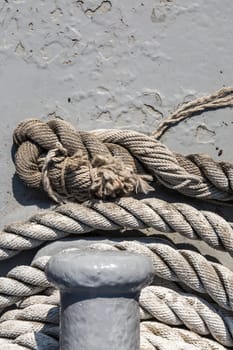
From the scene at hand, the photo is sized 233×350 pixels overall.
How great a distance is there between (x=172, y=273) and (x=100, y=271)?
27 centimetres

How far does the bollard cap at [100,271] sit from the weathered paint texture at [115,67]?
359 millimetres

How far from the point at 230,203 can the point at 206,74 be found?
0.82 feet

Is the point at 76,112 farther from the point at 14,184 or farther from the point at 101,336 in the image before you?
the point at 101,336

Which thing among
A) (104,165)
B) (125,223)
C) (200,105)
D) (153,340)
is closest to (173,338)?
(153,340)

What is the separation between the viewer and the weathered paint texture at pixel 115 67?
5.02ft

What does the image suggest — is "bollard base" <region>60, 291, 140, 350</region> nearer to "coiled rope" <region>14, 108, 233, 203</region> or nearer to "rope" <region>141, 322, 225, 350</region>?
"rope" <region>141, 322, 225, 350</region>

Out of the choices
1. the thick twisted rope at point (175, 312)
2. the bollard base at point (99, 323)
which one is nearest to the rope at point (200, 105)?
the thick twisted rope at point (175, 312)

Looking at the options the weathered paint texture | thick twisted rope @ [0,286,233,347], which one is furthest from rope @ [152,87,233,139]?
thick twisted rope @ [0,286,233,347]

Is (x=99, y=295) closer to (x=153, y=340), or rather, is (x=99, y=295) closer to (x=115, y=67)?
(x=153, y=340)

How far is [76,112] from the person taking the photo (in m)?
1.54

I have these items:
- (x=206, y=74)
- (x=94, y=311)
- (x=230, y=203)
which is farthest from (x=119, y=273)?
(x=206, y=74)

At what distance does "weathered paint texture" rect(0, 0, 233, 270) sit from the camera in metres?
1.53

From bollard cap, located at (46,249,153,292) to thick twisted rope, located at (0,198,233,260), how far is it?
226 mm

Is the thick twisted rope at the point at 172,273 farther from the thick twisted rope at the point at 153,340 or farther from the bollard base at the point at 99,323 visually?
the bollard base at the point at 99,323
